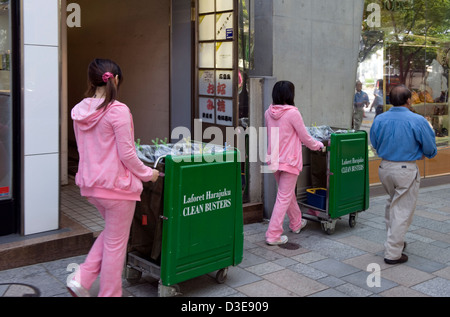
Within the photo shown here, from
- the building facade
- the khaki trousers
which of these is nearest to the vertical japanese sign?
the building facade

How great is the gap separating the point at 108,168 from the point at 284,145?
2529 millimetres

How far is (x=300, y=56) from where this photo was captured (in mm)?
7297

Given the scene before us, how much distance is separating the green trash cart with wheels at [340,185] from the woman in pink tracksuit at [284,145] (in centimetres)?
48

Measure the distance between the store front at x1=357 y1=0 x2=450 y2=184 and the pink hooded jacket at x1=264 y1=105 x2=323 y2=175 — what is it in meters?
3.31

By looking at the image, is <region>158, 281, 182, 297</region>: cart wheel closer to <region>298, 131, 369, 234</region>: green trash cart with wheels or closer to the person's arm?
the person's arm

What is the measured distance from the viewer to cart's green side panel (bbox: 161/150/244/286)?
163 inches

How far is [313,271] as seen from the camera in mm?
5133

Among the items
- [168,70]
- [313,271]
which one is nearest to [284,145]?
[313,271]

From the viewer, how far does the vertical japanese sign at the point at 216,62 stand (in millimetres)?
7184

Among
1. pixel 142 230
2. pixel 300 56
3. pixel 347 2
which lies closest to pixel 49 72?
pixel 142 230

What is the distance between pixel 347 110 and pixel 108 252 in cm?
515

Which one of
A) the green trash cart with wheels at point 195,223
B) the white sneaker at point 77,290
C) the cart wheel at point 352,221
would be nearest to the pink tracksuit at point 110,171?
the white sneaker at point 77,290

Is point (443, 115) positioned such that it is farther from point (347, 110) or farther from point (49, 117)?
point (49, 117)

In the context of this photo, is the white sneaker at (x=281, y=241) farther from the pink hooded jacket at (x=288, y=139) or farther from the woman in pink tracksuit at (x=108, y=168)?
the woman in pink tracksuit at (x=108, y=168)
